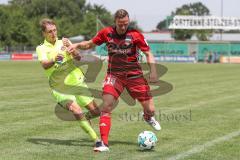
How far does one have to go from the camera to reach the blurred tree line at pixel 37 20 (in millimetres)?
95000

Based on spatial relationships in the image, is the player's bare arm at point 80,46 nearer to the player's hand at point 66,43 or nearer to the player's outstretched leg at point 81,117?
the player's hand at point 66,43

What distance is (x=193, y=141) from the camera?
414 inches

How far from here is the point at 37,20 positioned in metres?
103

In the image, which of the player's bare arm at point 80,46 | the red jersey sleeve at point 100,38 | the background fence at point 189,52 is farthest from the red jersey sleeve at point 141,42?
the background fence at point 189,52

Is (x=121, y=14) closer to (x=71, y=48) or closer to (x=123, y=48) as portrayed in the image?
(x=123, y=48)

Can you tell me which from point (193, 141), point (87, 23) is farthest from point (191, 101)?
→ point (87, 23)

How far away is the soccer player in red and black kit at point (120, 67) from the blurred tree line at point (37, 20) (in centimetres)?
6739

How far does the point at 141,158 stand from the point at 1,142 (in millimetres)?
2681

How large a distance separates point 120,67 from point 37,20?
94.6 m

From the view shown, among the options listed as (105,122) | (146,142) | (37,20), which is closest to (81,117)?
(105,122)

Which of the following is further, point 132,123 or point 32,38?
point 32,38

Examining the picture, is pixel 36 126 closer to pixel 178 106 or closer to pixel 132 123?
pixel 132 123

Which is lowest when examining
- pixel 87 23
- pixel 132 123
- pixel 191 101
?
pixel 87 23

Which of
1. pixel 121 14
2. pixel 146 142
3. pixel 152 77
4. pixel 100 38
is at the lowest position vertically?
pixel 146 142
